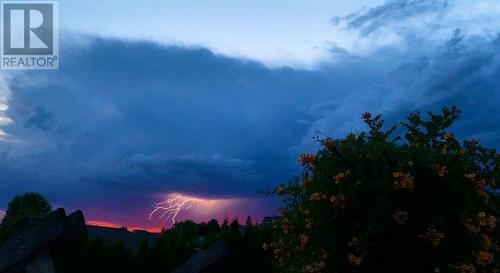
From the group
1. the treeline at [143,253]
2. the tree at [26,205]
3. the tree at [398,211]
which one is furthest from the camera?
the tree at [26,205]

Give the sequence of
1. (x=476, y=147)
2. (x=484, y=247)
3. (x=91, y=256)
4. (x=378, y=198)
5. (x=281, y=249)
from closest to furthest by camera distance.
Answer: (x=378, y=198), (x=484, y=247), (x=281, y=249), (x=476, y=147), (x=91, y=256)

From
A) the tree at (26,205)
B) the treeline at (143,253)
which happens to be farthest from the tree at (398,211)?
the tree at (26,205)

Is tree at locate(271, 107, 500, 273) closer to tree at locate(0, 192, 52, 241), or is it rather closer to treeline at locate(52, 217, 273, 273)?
treeline at locate(52, 217, 273, 273)

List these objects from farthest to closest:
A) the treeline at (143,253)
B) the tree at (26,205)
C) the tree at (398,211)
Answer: the tree at (26,205), the treeline at (143,253), the tree at (398,211)

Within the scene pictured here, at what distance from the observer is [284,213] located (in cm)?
→ 964

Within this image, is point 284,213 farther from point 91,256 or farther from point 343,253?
point 91,256

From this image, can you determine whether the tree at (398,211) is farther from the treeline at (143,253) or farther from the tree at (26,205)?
the tree at (26,205)

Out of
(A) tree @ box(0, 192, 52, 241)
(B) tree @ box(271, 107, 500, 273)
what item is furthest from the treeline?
(A) tree @ box(0, 192, 52, 241)

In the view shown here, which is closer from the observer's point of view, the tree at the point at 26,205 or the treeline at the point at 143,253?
the treeline at the point at 143,253

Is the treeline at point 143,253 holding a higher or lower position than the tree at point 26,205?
lower

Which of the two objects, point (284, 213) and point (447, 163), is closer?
point (447, 163)

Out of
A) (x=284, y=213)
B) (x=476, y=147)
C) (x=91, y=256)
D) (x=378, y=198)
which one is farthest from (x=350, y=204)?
(x=91, y=256)

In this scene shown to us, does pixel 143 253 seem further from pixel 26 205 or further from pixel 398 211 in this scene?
pixel 26 205

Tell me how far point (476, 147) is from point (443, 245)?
6.34 metres
